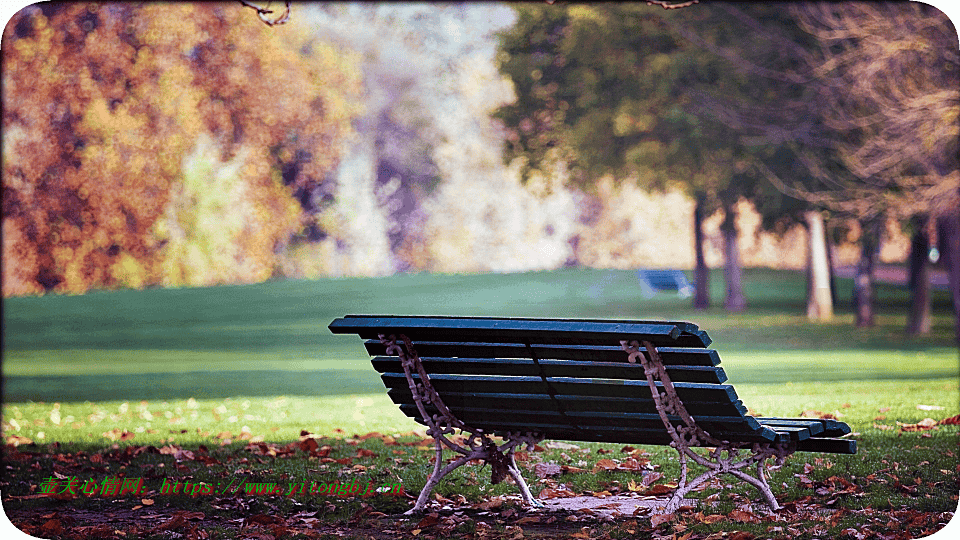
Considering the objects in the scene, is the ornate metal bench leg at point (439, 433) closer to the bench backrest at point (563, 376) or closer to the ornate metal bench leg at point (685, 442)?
the bench backrest at point (563, 376)

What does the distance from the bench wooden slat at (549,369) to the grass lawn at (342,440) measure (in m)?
0.62

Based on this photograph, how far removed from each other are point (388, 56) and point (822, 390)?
23432mm

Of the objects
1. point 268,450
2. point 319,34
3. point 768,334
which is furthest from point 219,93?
point 268,450

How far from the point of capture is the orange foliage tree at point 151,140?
89.7ft

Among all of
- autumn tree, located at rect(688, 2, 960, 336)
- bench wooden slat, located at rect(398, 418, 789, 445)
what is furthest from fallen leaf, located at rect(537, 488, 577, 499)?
autumn tree, located at rect(688, 2, 960, 336)

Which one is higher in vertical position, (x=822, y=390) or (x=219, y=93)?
(x=219, y=93)

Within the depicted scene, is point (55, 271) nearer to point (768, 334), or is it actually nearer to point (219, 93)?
point (219, 93)

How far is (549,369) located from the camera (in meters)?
Answer: 4.66

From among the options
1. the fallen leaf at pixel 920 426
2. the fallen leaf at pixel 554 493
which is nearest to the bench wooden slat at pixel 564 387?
the fallen leaf at pixel 554 493

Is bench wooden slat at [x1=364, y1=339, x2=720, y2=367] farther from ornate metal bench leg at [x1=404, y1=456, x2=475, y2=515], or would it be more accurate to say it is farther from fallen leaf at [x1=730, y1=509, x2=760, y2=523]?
fallen leaf at [x1=730, y1=509, x2=760, y2=523]

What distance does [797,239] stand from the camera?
3872 centimetres

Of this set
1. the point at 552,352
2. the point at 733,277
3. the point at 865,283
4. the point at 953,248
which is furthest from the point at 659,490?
the point at 733,277

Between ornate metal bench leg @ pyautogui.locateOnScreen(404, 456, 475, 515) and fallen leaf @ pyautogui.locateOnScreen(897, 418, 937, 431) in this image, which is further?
fallen leaf @ pyautogui.locateOnScreen(897, 418, 937, 431)

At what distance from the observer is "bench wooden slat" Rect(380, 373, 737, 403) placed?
172 inches
